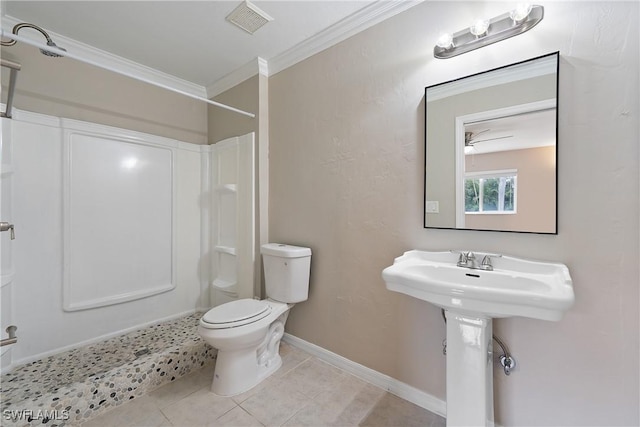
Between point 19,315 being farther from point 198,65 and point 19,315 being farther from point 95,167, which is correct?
point 198,65

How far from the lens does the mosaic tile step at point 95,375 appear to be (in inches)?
52.8

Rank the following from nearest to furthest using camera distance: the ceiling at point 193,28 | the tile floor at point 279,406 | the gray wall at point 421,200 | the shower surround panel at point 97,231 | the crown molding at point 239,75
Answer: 1. the gray wall at point 421,200
2. the tile floor at point 279,406
3. the ceiling at point 193,28
4. the shower surround panel at point 97,231
5. the crown molding at point 239,75

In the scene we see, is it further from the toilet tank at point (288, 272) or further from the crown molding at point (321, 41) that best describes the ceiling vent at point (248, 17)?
the toilet tank at point (288, 272)

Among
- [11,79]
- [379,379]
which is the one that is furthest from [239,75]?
[379,379]

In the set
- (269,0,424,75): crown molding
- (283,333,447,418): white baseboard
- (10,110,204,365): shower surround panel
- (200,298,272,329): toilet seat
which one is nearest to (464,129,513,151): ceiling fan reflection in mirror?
(269,0,424,75): crown molding

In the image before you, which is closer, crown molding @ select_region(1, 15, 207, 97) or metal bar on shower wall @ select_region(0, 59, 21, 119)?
metal bar on shower wall @ select_region(0, 59, 21, 119)

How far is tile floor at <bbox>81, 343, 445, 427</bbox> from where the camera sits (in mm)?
1389

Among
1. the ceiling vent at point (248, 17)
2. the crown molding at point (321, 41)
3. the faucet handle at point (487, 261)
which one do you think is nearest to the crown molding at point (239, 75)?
the crown molding at point (321, 41)

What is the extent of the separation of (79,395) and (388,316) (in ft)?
5.61

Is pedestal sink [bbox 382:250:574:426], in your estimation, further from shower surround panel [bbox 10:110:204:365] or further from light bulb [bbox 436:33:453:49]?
shower surround panel [bbox 10:110:204:365]

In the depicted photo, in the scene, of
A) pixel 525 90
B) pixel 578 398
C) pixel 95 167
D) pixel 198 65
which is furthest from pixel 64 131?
pixel 578 398

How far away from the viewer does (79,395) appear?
1406mm

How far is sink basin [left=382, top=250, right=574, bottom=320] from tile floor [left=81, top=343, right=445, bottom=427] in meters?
Result: 0.80

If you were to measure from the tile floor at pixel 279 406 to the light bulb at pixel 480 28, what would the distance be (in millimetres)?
1890
